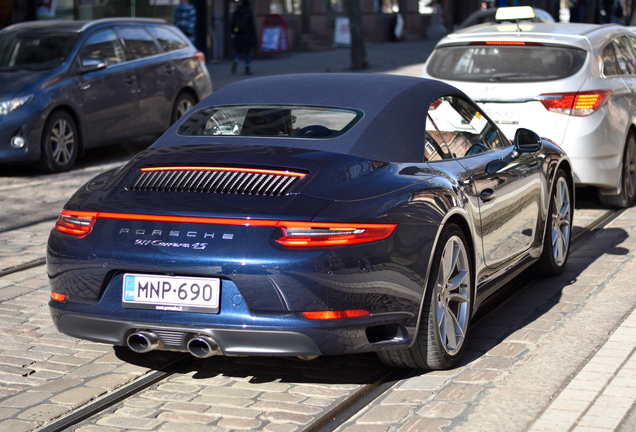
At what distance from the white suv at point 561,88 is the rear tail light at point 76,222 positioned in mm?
4880

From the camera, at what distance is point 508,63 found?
8.79 metres

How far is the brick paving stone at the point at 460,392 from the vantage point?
14.3 ft

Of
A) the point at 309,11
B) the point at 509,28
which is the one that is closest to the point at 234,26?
the point at 309,11

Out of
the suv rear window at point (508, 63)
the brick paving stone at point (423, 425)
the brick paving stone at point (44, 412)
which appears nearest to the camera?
the brick paving stone at point (423, 425)

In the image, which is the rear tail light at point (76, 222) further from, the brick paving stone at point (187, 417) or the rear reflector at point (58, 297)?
the brick paving stone at point (187, 417)

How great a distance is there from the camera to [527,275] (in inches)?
267

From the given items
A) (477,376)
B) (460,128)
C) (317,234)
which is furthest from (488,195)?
(317,234)

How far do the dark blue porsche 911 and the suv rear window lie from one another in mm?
3621

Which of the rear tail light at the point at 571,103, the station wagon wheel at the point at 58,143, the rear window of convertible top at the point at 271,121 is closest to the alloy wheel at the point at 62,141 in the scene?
the station wagon wheel at the point at 58,143

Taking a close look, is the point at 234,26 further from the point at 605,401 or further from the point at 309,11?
the point at 605,401

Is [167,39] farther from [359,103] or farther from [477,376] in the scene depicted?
[477,376]

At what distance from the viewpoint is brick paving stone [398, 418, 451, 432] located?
13.0 feet

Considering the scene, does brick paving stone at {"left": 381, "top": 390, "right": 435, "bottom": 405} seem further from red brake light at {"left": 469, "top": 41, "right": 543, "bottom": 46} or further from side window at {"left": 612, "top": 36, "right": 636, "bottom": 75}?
side window at {"left": 612, "top": 36, "right": 636, "bottom": 75}

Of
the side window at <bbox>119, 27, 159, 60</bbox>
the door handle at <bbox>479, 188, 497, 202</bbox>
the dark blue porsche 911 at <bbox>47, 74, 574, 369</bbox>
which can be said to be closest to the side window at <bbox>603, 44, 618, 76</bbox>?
the door handle at <bbox>479, 188, 497, 202</bbox>
